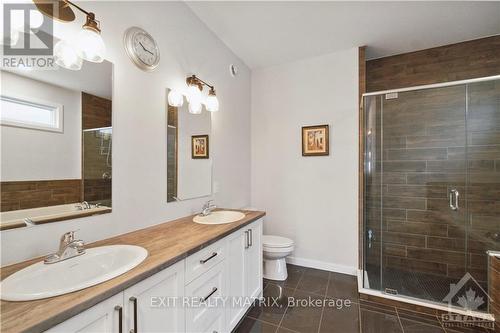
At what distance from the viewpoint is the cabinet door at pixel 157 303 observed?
2.81 feet

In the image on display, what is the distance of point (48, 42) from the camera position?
107 centimetres

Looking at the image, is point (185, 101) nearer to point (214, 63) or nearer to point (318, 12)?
point (214, 63)

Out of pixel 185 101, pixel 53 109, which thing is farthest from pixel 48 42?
pixel 185 101

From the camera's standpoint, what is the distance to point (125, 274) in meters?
0.86

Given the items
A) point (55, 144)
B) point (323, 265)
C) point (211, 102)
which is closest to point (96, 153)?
point (55, 144)

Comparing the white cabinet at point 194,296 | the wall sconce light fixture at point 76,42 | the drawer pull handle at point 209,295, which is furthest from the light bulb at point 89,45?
the drawer pull handle at point 209,295

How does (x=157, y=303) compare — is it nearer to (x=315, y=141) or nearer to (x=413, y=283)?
(x=315, y=141)

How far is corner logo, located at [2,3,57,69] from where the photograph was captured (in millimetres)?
949

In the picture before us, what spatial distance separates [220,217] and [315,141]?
1.55m

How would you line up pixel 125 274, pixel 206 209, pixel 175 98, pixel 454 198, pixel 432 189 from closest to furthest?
pixel 125 274
pixel 175 98
pixel 206 209
pixel 454 198
pixel 432 189

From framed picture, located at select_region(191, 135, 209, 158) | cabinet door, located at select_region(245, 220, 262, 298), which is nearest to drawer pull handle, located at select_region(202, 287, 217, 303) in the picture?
cabinet door, located at select_region(245, 220, 262, 298)

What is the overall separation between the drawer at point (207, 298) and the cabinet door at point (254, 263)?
374mm

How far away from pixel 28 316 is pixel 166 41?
5.98 feet

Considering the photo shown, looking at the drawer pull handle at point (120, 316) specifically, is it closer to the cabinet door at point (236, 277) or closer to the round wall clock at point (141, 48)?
the cabinet door at point (236, 277)
